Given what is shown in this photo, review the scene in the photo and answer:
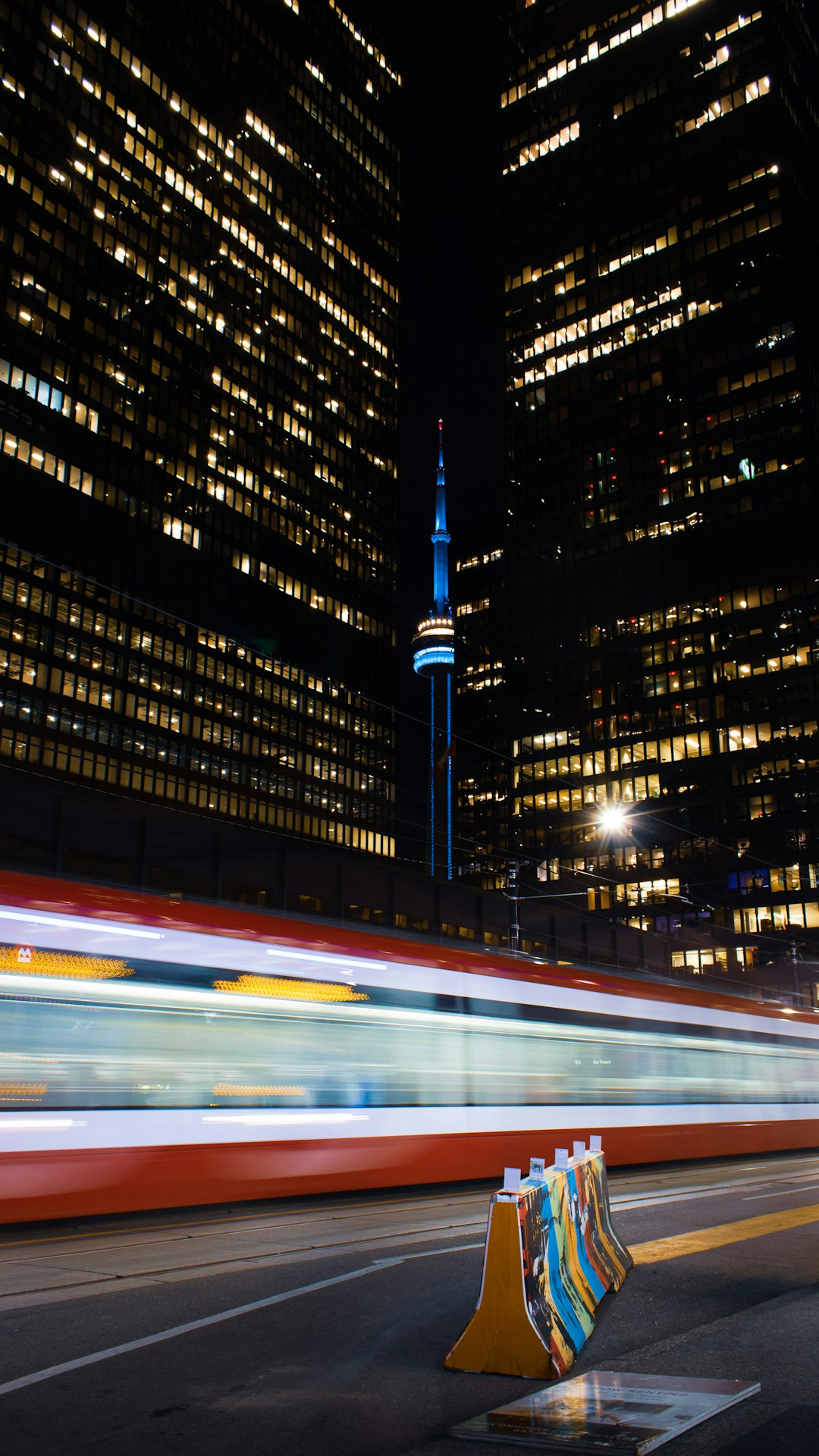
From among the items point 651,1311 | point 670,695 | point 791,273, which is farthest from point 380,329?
point 651,1311

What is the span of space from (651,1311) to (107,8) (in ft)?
365

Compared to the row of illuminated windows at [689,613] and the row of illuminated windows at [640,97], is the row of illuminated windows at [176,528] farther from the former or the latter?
the row of illuminated windows at [640,97]

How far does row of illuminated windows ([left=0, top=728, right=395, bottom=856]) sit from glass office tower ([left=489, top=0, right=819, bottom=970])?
658 inches

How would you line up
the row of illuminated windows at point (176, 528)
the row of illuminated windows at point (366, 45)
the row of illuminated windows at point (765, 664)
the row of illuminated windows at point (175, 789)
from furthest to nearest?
the row of illuminated windows at point (366, 45) → the row of illuminated windows at point (765, 664) → the row of illuminated windows at point (176, 528) → the row of illuminated windows at point (175, 789)

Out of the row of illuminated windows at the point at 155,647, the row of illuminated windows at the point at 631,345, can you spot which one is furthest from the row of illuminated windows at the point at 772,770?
the row of illuminated windows at the point at 155,647

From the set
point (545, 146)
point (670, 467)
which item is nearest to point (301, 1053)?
point (670, 467)

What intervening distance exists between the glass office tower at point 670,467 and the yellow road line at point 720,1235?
2797 inches

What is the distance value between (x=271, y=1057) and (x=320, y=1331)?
16.6ft

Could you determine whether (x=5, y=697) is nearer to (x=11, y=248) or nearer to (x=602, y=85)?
(x=11, y=248)

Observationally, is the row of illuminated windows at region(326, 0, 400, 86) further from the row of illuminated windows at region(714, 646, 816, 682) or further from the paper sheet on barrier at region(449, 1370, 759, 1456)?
the paper sheet on barrier at region(449, 1370, 759, 1456)

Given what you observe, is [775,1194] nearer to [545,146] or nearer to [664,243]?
[664,243]

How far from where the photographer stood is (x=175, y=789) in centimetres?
8525

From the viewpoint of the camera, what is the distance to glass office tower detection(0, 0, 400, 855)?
261 feet

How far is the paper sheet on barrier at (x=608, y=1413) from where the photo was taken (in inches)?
172
